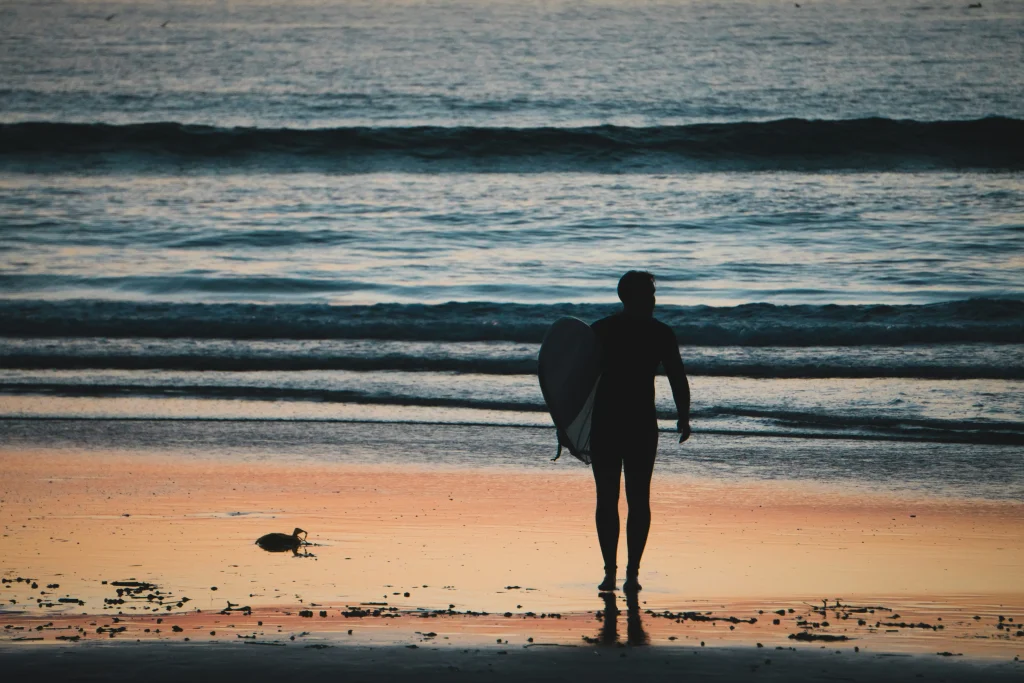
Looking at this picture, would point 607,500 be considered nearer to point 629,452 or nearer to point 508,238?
point 629,452

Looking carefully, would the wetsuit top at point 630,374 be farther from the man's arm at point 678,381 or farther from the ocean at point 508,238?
the ocean at point 508,238

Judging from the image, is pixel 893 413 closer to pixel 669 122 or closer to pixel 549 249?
pixel 549 249

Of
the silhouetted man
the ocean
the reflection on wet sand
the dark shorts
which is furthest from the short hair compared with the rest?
the ocean

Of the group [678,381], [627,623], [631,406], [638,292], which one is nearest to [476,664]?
[627,623]

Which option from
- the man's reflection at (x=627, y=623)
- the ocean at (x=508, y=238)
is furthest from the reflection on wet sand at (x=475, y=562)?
the ocean at (x=508, y=238)

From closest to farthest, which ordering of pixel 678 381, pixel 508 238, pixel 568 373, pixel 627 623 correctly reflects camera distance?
pixel 627 623 < pixel 678 381 < pixel 568 373 < pixel 508 238

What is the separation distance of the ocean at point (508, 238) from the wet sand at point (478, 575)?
41.7 inches

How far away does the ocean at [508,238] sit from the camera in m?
10.8

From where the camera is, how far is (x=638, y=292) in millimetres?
6102

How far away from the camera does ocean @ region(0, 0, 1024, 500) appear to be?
1075 centimetres

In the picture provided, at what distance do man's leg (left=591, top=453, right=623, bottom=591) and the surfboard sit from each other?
0.64ft

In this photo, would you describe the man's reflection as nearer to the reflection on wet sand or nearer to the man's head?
the reflection on wet sand

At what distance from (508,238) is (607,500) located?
17.6 meters

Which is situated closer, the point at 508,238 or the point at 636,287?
the point at 636,287
